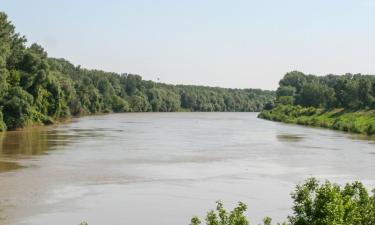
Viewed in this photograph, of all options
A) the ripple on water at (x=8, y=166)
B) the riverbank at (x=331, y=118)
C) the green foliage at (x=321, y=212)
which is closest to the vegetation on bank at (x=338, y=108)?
the riverbank at (x=331, y=118)

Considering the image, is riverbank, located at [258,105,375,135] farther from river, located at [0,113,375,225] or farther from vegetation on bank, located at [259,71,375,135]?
river, located at [0,113,375,225]

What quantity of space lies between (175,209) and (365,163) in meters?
22.5

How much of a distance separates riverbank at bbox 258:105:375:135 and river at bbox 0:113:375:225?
22512 mm

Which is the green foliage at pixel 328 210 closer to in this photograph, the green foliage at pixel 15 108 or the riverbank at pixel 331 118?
the green foliage at pixel 15 108

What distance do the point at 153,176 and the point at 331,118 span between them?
7245 centimetres

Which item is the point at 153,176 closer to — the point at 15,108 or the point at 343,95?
the point at 15,108

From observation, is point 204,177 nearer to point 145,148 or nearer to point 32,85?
point 145,148

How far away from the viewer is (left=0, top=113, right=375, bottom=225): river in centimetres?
2333

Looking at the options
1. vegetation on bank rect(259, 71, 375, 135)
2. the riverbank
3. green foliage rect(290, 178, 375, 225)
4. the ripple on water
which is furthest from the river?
vegetation on bank rect(259, 71, 375, 135)

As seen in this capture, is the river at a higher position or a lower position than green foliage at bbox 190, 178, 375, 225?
lower

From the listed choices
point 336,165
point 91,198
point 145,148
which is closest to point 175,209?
point 91,198

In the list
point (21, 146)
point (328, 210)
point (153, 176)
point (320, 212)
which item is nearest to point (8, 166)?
point (153, 176)

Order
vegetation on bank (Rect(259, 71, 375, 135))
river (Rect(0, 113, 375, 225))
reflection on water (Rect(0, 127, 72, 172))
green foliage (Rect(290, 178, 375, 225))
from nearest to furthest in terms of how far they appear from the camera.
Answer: green foliage (Rect(290, 178, 375, 225)) → river (Rect(0, 113, 375, 225)) → reflection on water (Rect(0, 127, 72, 172)) → vegetation on bank (Rect(259, 71, 375, 135))

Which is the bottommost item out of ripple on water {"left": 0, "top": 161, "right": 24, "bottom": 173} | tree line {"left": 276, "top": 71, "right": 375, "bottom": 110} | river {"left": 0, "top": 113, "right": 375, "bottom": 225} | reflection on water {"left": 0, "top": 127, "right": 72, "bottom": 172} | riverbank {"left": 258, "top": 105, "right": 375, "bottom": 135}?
river {"left": 0, "top": 113, "right": 375, "bottom": 225}
